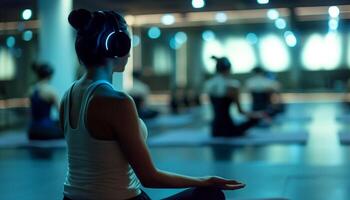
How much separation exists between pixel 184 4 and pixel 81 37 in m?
4.19

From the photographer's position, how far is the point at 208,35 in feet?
62.4

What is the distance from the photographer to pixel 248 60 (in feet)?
64.1

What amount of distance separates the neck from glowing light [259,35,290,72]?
1754 cm

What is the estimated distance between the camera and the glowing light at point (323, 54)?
17.8 meters

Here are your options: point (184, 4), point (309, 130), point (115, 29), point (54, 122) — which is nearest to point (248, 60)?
point (309, 130)

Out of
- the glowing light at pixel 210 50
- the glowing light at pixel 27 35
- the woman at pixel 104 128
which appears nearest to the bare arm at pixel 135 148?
the woman at pixel 104 128

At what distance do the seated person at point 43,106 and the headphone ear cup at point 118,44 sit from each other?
6084 millimetres

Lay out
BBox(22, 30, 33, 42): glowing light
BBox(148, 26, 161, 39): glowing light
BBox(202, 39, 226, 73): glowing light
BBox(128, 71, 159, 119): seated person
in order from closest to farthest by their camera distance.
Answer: BBox(128, 71, 159, 119): seated person → BBox(22, 30, 33, 42): glowing light → BBox(148, 26, 161, 39): glowing light → BBox(202, 39, 226, 73): glowing light

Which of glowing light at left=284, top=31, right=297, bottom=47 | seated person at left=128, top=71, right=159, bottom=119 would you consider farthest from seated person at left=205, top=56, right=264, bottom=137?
glowing light at left=284, top=31, right=297, bottom=47

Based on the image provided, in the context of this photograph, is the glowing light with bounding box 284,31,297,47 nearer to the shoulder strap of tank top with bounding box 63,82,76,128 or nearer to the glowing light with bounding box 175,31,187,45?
the glowing light with bounding box 175,31,187,45

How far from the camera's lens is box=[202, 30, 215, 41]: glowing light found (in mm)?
18587

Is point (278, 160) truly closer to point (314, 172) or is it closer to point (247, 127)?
point (314, 172)

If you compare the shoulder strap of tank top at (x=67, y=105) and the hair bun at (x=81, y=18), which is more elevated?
the hair bun at (x=81, y=18)

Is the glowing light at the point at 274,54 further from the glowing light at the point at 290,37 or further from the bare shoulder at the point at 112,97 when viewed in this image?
the bare shoulder at the point at 112,97
